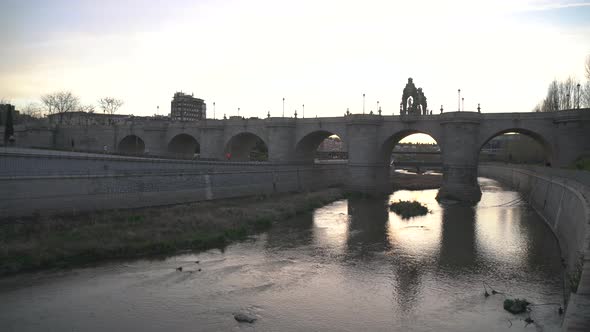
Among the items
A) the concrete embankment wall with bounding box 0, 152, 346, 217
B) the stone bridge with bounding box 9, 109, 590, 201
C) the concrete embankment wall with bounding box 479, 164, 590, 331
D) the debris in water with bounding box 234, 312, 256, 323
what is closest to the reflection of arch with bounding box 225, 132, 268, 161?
the stone bridge with bounding box 9, 109, 590, 201

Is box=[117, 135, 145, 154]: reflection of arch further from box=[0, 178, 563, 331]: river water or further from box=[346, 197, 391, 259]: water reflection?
box=[0, 178, 563, 331]: river water

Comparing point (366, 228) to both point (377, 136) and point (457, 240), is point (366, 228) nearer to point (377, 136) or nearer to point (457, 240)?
point (457, 240)

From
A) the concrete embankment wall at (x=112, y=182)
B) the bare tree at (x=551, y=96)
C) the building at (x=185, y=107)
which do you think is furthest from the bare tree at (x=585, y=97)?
the building at (x=185, y=107)

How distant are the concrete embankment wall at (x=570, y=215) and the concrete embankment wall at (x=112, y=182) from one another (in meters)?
26.4

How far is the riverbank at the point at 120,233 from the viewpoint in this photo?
20.4 metres

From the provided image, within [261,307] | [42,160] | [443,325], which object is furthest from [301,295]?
[42,160]

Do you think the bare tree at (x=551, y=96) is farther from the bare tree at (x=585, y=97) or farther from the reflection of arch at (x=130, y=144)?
the reflection of arch at (x=130, y=144)

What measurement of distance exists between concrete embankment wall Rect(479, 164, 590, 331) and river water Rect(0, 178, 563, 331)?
1446 mm

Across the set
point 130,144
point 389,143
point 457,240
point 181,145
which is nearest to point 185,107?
point 130,144

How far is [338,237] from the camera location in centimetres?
2844

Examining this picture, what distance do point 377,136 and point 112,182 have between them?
99.5 feet

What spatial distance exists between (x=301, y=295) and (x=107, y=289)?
7846 millimetres

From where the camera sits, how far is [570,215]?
23672 mm

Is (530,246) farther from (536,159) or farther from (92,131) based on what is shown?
(92,131)
